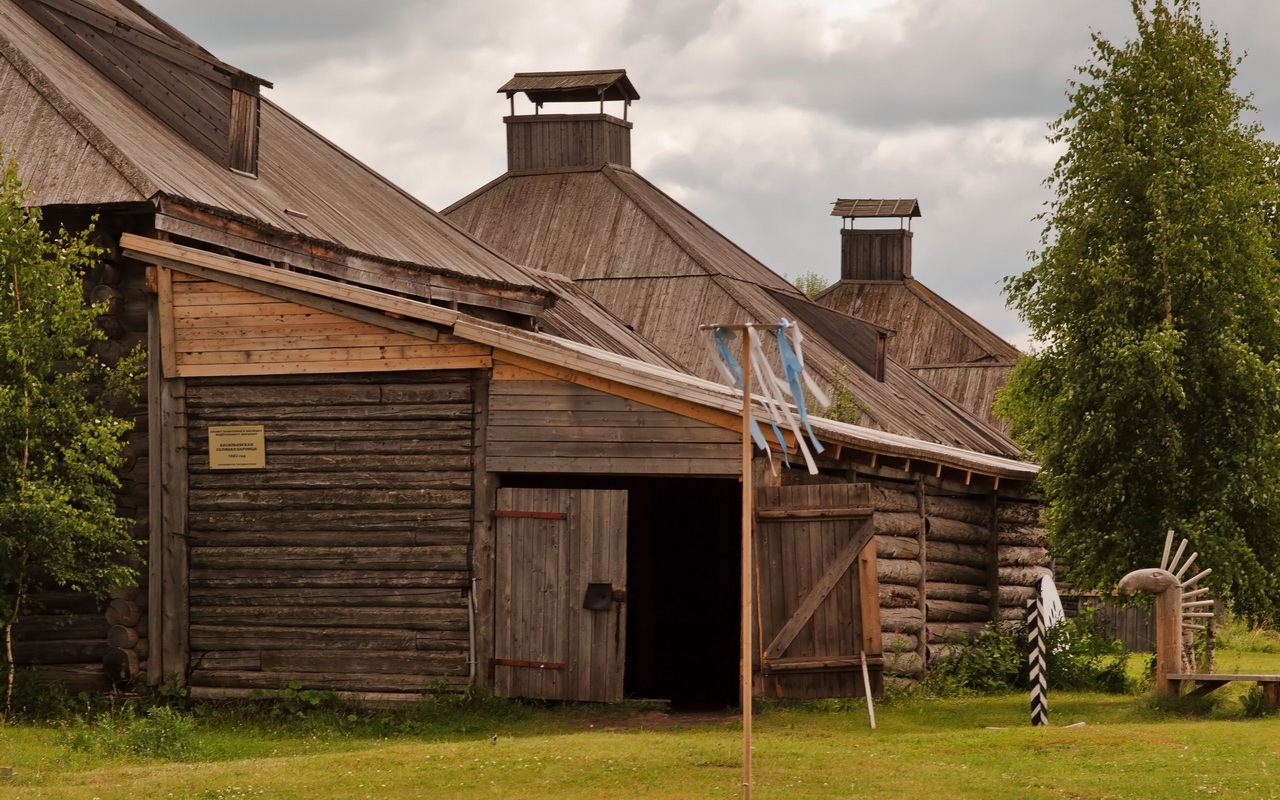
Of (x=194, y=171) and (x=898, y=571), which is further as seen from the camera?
(x=194, y=171)

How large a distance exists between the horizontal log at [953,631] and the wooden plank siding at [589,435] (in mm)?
4594

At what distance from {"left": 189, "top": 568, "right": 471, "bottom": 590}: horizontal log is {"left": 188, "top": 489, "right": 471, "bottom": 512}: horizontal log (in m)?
0.65

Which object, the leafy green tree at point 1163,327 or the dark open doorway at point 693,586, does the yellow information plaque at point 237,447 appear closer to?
the dark open doorway at point 693,586

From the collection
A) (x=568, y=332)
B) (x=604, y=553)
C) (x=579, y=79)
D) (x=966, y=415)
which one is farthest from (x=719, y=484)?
(x=579, y=79)

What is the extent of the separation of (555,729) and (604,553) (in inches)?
68.1

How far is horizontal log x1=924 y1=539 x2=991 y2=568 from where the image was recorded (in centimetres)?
1780

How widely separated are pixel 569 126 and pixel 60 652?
2237 cm

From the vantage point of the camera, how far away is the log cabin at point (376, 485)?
14414 mm

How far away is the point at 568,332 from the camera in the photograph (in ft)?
74.5

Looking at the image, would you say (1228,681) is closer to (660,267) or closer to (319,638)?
(319,638)

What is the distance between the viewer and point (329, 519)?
15.4m

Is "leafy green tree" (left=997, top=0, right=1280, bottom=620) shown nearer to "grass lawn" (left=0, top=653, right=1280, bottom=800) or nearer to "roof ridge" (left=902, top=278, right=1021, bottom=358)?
"grass lawn" (left=0, top=653, right=1280, bottom=800)

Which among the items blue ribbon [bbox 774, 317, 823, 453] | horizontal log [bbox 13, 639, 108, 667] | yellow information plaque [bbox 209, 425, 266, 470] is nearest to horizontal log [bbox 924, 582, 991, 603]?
yellow information plaque [bbox 209, 425, 266, 470]

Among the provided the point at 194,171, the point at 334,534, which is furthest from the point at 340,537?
the point at 194,171
